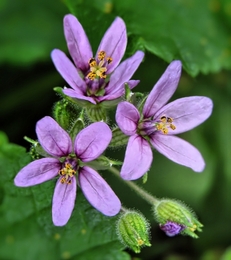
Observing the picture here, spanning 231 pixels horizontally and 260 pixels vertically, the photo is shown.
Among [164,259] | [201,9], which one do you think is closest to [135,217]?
[164,259]

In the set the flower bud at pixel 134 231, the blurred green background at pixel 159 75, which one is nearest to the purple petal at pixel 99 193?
the flower bud at pixel 134 231

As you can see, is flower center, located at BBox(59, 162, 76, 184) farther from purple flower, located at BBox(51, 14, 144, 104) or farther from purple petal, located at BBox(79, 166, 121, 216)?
purple flower, located at BBox(51, 14, 144, 104)

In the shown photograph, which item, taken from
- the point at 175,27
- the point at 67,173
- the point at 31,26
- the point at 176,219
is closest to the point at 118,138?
the point at 67,173

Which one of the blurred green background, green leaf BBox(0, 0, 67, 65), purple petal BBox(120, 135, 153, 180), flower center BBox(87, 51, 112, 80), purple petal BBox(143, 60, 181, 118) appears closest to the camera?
purple petal BBox(120, 135, 153, 180)

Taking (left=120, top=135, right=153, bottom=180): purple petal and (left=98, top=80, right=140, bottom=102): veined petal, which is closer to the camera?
(left=120, top=135, right=153, bottom=180): purple petal

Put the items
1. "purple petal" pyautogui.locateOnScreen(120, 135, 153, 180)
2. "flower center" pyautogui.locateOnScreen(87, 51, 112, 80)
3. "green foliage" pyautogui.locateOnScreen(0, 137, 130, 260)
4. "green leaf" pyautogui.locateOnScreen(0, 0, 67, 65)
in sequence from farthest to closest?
1. "green leaf" pyautogui.locateOnScreen(0, 0, 67, 65)
2. "green foliage" pyautogui.locateOnScreen(0, 137, 130, 260)
3. "flower center" pyautogui.locateOnScreen(87, 51, 112, 80)
4. "purple petal" pyautogui.locateOnScreen(120, 135, 153, 180)

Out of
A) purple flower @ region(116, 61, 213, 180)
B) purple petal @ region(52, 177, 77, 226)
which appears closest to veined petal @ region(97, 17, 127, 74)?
purple flower @ region(116, 61, 213, 180)

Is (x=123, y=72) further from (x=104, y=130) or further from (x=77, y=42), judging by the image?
(x=104, y=130)

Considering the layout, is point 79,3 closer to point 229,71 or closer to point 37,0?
point 37,0
